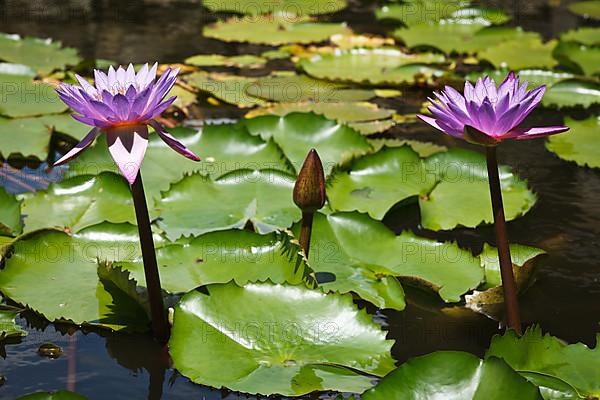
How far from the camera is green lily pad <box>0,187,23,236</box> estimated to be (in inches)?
74.1

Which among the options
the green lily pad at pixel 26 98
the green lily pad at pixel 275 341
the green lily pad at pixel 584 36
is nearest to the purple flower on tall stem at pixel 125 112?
the green lily pad at pixel 275 341

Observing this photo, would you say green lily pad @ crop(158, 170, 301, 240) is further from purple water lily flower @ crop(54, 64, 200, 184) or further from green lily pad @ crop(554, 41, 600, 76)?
green lily pad @ crop(554, 41, 600, 76)

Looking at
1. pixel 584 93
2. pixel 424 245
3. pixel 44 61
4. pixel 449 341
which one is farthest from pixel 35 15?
pixel 449 341

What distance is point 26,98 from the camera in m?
2.89

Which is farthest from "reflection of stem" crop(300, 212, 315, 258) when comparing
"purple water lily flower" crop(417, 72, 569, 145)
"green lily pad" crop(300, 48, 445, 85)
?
"green lily pad" crop(300, 48, 445, 85)

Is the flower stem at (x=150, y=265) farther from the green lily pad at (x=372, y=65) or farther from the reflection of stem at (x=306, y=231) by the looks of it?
the green lily pad at (x=372, y=65)

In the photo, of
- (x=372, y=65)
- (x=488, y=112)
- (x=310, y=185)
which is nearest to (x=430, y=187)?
(x=310, y=185)

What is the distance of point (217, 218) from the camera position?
6.52 ft

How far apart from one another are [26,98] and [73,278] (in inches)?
53.8

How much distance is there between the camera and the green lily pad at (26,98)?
9.08 feet

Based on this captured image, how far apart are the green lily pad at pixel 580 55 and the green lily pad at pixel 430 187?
1.26 metres

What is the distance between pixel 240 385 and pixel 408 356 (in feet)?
1.18

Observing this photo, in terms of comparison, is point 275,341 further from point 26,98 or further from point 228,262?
point 26,98

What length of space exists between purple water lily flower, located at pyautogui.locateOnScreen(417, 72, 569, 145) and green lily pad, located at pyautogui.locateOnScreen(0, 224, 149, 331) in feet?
2.22
